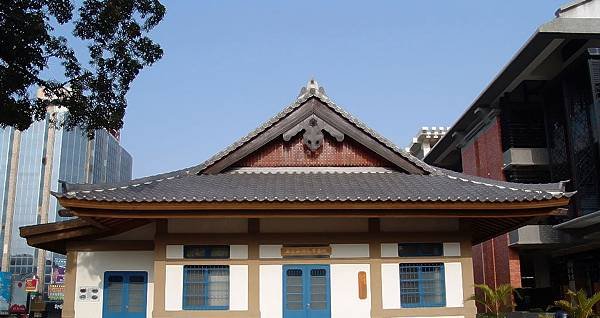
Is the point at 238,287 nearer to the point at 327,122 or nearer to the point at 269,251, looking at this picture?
the point at 269,251

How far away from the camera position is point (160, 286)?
1226 cm

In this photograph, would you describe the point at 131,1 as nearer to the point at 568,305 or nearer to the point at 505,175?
the point at 568,305

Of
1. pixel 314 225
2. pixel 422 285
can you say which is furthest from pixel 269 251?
pixel 422 285

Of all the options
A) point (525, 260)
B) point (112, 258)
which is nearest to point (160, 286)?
point (112, 258)

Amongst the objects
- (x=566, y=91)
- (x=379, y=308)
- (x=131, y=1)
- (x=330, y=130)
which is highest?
(x=566, y=91)

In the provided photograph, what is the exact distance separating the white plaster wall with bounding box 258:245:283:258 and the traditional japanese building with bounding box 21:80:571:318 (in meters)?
0.03

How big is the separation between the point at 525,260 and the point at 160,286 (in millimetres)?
20891

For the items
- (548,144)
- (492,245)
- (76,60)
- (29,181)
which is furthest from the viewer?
(29,181)

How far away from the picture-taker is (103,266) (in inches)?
523

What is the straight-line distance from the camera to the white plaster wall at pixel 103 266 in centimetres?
1306

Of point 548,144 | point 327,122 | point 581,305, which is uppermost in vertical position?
point 548,144

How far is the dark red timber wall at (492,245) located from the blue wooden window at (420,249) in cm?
1264

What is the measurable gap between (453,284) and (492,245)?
49.6 feet

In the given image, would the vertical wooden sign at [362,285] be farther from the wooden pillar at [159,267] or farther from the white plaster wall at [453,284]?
the wooden pillar at [159,267]
